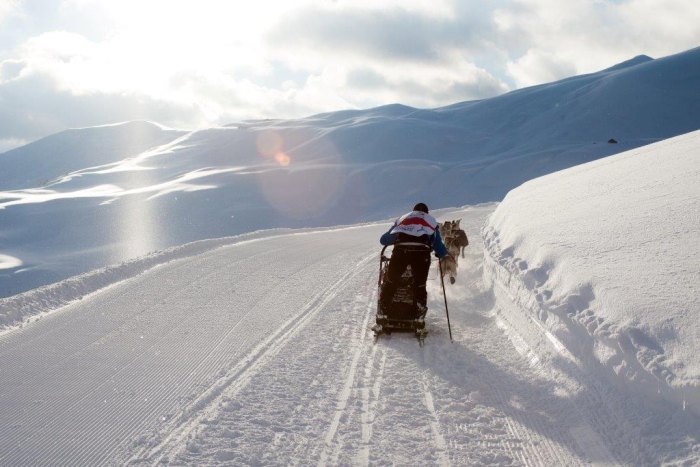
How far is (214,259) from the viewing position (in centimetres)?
1354

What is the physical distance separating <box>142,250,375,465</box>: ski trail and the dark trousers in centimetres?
139

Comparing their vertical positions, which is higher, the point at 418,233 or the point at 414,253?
the point at 418,233

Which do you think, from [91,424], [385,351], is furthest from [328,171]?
[91,424]

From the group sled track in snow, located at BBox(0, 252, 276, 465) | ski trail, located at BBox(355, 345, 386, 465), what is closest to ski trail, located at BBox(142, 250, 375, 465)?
sled track in snow, located at BBox(0, 252, 276, 465)

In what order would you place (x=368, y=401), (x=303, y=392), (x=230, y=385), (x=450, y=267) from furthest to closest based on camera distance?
1. (x=450, y=267)
2. (x=230, y=385)
3. (x=303, y=392)
4. (x=368, y=401)

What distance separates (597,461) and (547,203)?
7.50 m

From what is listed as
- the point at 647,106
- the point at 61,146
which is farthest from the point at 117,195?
the point at 61,146

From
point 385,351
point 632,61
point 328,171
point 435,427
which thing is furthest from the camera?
point 632,61

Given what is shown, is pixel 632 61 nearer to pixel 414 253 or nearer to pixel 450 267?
pixel 450 267

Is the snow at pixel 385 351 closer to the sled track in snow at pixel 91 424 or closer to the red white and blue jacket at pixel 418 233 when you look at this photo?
the sled track in snow at pixel 91 424

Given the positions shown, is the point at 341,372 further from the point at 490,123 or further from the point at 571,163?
the point at 490,123

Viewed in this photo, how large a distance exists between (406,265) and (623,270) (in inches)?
109

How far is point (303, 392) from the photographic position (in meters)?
5.18

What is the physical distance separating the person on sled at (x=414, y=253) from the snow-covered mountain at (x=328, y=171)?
30.8 metres
